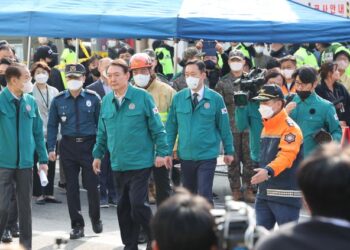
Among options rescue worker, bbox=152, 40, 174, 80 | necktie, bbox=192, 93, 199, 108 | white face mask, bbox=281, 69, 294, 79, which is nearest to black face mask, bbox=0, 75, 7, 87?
necktie, bbox=192, 93, 199, 108

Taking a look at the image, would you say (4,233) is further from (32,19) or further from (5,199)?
(32,19)

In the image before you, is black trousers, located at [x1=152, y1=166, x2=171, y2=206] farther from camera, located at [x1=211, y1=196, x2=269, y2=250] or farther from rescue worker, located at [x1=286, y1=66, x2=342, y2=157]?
camera, located at [x1=211, y1=196, x2=269, y2=250]

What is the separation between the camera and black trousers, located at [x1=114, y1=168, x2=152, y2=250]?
912cm

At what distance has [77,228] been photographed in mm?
10469

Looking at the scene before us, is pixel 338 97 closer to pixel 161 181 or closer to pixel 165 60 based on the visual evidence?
pixel 161 181

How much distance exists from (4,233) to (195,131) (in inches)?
91.0

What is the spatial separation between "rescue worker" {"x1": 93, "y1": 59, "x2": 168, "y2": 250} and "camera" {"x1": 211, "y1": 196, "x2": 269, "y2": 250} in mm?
5496

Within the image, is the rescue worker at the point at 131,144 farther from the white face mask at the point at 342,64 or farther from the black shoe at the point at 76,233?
the white face mask at the point at 342,64

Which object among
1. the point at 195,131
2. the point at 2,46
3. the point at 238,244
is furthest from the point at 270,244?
the point at 2,46

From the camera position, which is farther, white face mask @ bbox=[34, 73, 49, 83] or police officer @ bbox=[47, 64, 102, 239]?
white face mask @ bbox=[34, 73, 49, 83]

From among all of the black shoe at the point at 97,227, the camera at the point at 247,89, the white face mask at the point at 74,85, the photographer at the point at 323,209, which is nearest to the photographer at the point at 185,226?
the photographer at the point at 323,209

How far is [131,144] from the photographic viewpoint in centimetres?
913

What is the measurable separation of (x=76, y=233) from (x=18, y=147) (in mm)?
1567

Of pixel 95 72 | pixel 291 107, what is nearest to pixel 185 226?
pixel 291 107
